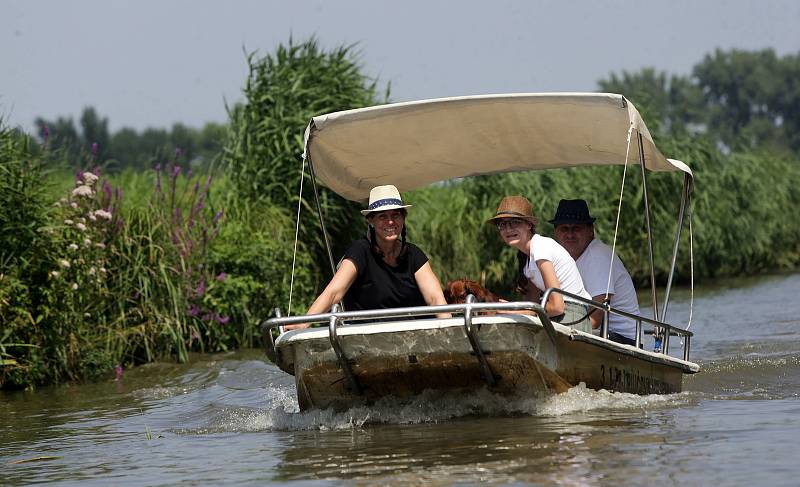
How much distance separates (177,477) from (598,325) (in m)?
3.70

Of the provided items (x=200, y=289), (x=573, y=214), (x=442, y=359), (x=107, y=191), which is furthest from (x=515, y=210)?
(x=107, y=191)

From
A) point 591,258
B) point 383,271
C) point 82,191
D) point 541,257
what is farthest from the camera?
point 82,191

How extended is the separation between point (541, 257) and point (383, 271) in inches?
40.7

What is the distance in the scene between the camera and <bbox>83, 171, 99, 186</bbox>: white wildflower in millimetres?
12432

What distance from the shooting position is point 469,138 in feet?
30.6

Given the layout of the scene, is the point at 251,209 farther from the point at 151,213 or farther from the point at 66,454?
the point at 66,454

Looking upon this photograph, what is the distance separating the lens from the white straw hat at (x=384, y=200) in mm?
8094

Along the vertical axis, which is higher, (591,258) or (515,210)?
(515,210)

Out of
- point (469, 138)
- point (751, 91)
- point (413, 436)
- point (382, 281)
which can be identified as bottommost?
point (413, 436)

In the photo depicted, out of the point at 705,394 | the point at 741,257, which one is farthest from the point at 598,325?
the point at 741,257

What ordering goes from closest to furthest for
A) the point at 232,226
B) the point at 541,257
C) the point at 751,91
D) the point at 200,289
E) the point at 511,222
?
the point at 541,257 → the point at 511,222 → the point at 200,289 → the point at 232,226 → the point at 751,91

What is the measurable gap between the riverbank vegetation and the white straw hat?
0.49 metres

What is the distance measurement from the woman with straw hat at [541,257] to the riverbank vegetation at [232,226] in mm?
1437

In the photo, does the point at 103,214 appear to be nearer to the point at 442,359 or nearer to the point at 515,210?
the point at 515,210
